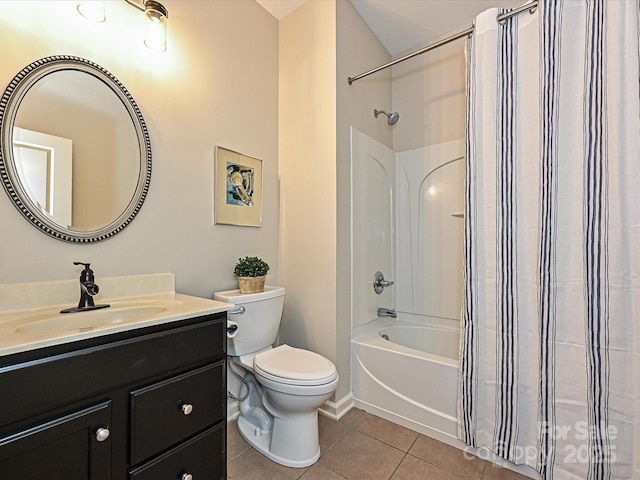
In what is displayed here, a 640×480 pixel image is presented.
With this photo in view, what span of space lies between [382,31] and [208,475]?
2901 millimetres

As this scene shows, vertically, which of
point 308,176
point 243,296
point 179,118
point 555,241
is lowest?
point 243,296

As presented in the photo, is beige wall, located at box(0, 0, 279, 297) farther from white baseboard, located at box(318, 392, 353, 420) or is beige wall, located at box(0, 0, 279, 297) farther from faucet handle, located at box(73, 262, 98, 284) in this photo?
white baseboard, located at box(318, 392, 353, 420)

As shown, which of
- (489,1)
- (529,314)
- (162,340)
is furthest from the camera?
(489,1)

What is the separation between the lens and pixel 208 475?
1176mm

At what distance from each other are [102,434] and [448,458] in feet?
4.98

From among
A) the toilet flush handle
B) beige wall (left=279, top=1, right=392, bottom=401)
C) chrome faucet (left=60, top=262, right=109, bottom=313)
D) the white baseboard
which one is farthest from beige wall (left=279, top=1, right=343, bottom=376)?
chrome faucet (left=60, top=262, right=109, bottom=313)

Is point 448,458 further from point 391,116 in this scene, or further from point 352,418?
point 391,116

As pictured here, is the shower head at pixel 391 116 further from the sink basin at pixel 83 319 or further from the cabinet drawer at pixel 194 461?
the cabinet drawer at pixel 194 461

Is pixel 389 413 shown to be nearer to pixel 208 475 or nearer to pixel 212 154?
pixel 208 475

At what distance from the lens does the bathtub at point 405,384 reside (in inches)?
66.6

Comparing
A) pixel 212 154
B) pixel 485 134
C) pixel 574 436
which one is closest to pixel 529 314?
pixel 574 436

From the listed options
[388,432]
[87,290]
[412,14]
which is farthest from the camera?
[412,14]

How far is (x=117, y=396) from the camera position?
0.92 meters

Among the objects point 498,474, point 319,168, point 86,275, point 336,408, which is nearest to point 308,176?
point 319,168
